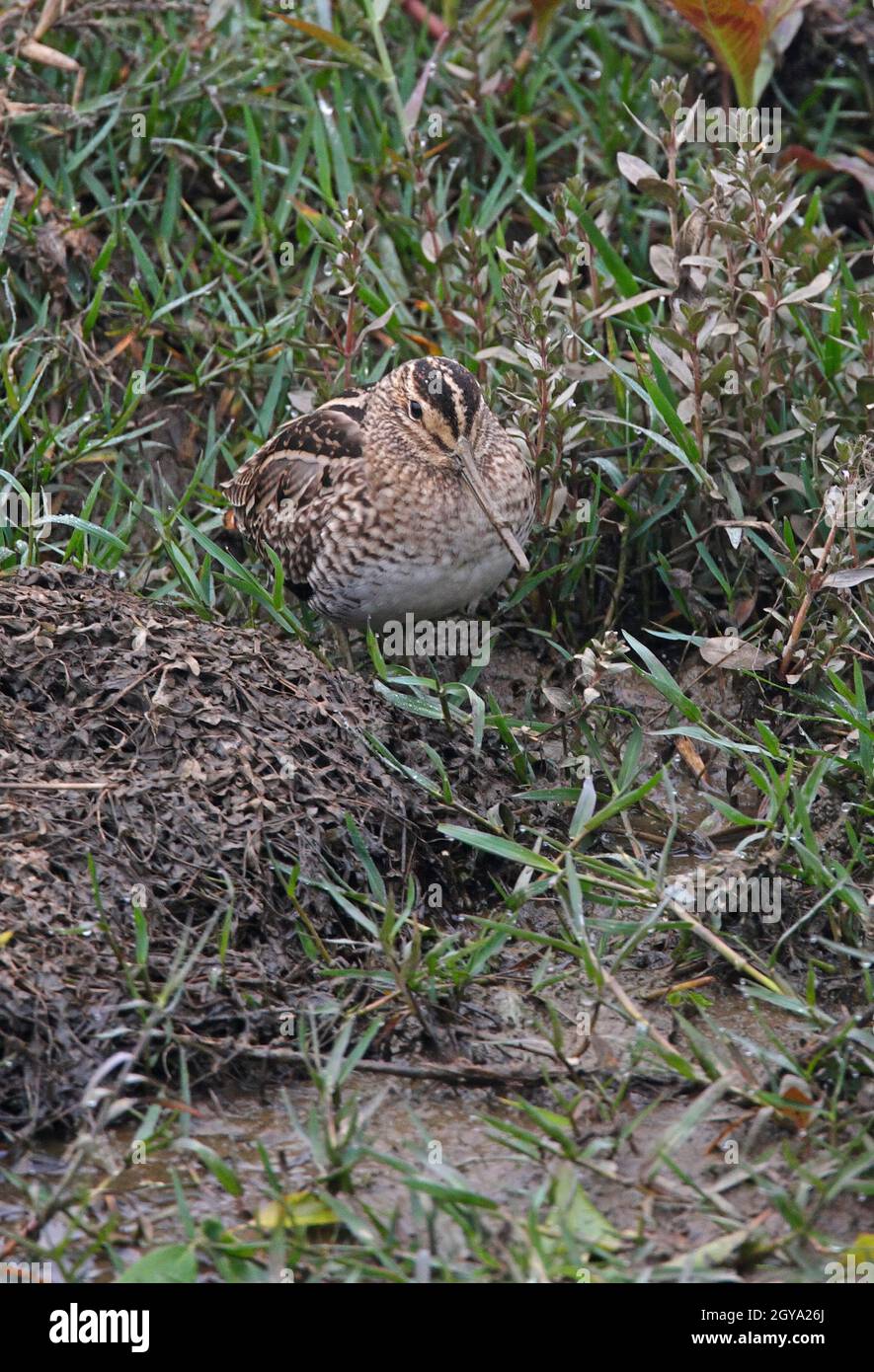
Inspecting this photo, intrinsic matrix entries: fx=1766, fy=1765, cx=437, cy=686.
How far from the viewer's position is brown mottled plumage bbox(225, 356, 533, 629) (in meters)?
5.39

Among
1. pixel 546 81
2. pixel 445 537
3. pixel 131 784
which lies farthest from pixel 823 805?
pixel 546 81

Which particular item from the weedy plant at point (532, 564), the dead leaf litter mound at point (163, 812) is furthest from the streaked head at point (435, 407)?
the dead leaf litter mound at point (163, 812)

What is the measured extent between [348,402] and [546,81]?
97.3 inches

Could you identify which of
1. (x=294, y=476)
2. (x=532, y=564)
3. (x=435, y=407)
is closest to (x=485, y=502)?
(x=435, y=407)

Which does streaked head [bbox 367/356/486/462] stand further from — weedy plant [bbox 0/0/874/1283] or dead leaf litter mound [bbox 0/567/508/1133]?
dead leaf litter mound [bbox 0/567/508/1133]

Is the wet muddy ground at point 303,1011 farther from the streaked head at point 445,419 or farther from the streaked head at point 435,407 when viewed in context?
the streaked head at point 435,407

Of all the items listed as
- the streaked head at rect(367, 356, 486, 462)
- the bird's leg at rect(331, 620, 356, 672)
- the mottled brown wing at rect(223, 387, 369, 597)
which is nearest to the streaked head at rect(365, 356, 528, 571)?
the streaked head at rect(367, 356, 486, 462)

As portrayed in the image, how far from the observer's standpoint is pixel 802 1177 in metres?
3.60

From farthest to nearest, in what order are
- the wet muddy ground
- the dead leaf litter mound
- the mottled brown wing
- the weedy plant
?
the mottled brown wing → the dead leaf litter mound → the weedy plant → the wet muddy ground

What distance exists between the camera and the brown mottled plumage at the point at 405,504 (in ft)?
17.7

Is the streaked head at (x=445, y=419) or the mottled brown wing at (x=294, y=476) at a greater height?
the streaked head at (x=445, y=419)

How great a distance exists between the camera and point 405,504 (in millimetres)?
5418

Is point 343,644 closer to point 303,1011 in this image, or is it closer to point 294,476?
point 294,476

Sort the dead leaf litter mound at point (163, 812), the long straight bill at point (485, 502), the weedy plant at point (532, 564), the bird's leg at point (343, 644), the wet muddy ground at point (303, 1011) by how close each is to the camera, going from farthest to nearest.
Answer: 1. the bird's leg at point (343, 644)
2. the long straight bill at point (485, 502)
3. the dead leaf litter mound at point (163, 812)
4. the weedy plant at point (532, 564)
5. the wet muddy ground at point (303, 1011)
